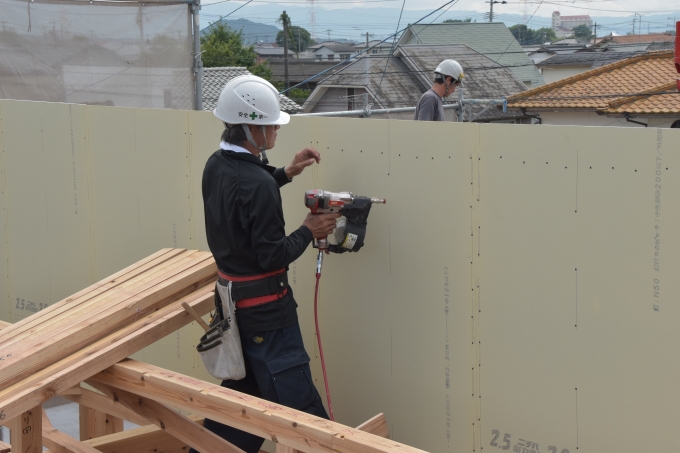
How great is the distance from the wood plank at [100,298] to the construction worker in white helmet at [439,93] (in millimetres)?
2315

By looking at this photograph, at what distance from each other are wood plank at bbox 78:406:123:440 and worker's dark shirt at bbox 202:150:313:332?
72.3 inches

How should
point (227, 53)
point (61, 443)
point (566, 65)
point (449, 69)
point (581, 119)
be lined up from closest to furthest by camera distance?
point (61, 443) < point (449, 69) < point (581, 119) < point (566, 65) < point (227, 53)

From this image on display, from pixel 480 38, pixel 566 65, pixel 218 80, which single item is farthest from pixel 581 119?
pixel 566 65

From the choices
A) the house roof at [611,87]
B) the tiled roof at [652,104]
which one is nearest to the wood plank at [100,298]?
the tiled roof at [652,104]

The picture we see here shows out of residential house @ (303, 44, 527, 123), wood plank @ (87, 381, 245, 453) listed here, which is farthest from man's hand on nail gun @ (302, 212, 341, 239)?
residential house @ (303, 44, 527, 123)

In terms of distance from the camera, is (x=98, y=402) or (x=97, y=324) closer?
(x=97, y=324)

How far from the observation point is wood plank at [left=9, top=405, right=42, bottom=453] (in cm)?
325

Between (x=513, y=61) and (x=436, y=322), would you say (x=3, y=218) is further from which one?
(x=513, y=61)

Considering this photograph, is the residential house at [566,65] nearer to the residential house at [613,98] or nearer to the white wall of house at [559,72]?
the white wall of house at [559,72]

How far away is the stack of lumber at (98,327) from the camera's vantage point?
3.09 m

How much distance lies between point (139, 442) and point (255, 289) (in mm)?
1305

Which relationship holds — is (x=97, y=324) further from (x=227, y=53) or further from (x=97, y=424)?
(x=227, y=53)

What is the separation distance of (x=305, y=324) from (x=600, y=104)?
15.8 meters

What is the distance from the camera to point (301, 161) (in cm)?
343
